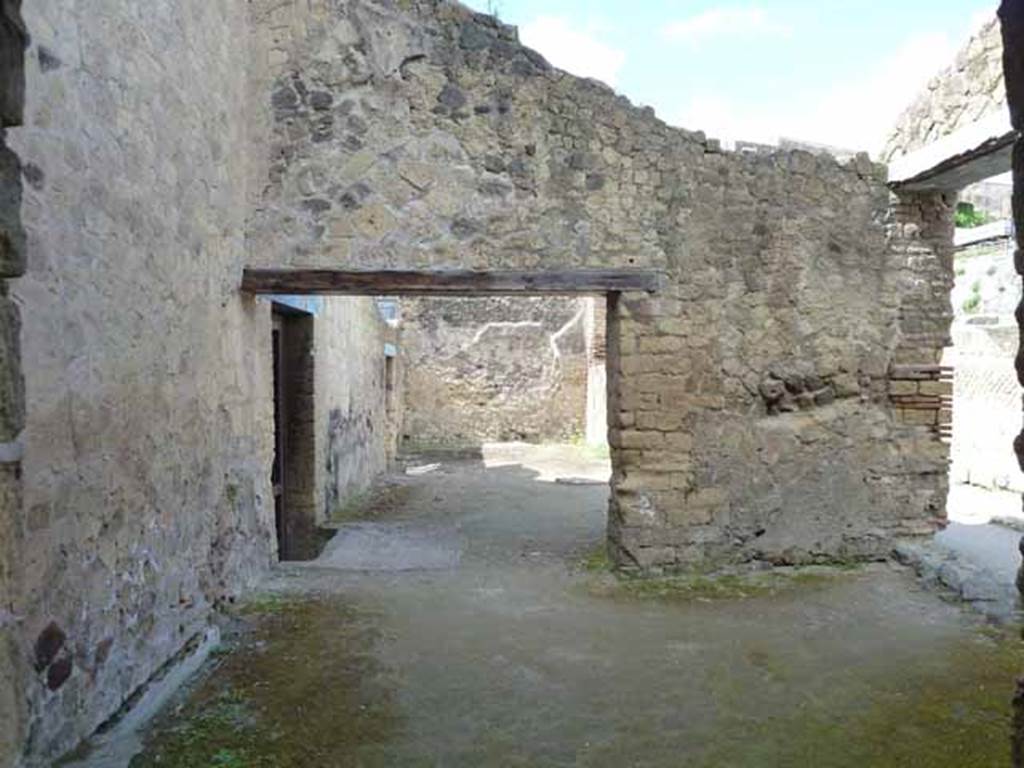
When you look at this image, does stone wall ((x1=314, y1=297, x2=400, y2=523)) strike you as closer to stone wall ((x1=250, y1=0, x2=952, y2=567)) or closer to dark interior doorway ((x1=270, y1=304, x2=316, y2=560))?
dark interior doorway ((x1=270, y1=304, x2=316, y2=560))

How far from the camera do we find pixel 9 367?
2.08 meters

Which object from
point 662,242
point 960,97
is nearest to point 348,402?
point 662,242

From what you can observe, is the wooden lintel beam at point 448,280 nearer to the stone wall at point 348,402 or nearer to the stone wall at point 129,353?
the stone wall at point 129,353

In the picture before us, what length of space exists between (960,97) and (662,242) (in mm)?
1935

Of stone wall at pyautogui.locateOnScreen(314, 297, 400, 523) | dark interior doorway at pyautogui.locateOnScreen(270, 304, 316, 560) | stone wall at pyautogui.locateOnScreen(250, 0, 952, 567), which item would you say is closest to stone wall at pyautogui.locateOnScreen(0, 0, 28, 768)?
stone wall at pyautogui.locateOnScreen(250, 0, 952, 567)

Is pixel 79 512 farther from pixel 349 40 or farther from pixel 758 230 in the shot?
pixel 758 230

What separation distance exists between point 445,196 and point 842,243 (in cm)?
271

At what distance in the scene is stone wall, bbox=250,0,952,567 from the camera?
5180 millimetres

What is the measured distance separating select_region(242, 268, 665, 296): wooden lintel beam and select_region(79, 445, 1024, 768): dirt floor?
1920 mm

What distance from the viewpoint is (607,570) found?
561cm

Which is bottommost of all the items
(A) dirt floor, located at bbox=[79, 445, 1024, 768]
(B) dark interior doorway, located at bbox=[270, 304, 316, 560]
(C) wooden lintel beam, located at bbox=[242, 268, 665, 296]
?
(A) dirt floor, located at bbox=[79, 445, 1024, 768]

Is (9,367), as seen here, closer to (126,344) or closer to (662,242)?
(126,344)

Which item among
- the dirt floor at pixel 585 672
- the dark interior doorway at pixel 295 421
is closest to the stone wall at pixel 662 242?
the dirt floor at pixel 585 672

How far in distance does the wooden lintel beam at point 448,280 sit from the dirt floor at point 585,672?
6.30 ft
